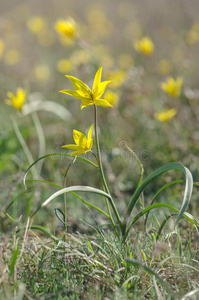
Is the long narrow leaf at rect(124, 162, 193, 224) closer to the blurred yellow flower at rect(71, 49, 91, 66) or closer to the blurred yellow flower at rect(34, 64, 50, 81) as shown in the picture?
the blurred yellow flower at rect(71, 49, 91, 66)

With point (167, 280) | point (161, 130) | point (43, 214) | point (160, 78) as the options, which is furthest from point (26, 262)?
point (160, 78)

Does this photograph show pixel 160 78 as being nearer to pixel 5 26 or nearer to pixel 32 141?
pixel 32 141

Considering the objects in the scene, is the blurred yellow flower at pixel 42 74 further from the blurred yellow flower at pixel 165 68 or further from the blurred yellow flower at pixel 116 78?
the blurred yellow flower at pixel 116 78

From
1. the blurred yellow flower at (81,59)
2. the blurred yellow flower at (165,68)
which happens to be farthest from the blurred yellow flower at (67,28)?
the blurred yellow flower at (165,68)

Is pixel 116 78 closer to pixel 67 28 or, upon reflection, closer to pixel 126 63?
pixel 67 28

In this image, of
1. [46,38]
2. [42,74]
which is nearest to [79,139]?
[42,74]
